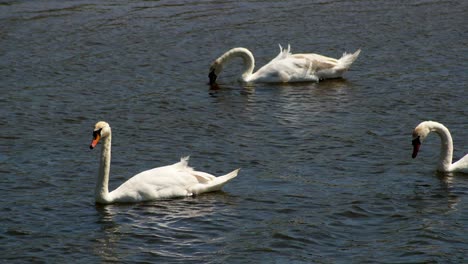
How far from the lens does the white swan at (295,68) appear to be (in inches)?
819

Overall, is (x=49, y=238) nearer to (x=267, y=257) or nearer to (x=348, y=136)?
(x=267, y=257)

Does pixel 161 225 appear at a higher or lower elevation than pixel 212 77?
lower

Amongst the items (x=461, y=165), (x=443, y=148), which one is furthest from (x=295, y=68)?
(x=461, y=165)

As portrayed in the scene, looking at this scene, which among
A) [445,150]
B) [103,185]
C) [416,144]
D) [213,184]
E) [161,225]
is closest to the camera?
[161,225]

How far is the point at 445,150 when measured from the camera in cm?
1445

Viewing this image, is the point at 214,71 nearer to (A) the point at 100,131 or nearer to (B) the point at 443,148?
(B) the point at 443,148

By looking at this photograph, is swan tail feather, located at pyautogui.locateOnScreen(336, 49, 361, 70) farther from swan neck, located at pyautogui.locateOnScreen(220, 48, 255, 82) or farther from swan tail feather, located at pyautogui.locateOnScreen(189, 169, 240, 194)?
swan tail feather, located at pyautogui.locateOnScreen(189, 169, 240, 194)

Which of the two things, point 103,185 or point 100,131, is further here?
point 100,131

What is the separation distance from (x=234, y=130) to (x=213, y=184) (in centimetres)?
358

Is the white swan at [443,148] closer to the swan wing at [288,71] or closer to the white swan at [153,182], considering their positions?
the white swan at [153,182]

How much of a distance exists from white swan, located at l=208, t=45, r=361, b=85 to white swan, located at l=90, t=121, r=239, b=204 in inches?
297

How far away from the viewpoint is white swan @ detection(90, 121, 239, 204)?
13.0 meters

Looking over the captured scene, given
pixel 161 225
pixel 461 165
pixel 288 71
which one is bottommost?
pixel 161 225

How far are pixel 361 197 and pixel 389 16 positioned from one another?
46.4 ft
